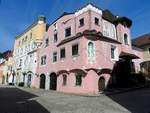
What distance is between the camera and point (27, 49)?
3994cm

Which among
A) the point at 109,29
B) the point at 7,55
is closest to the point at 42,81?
the point at 109,29

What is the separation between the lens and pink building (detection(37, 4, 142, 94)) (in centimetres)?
2300

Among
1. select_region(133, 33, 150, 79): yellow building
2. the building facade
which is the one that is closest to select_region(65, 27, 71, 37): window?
select_region(133, 33, 150, 79): yellow building

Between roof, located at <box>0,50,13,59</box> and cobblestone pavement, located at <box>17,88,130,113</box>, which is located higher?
roof, located at <box>0,50,13,59</box>

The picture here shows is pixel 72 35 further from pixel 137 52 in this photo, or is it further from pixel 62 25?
pixel 137 52

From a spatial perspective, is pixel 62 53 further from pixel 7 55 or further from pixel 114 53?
pixel 7 55

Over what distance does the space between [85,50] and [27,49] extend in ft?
66.6

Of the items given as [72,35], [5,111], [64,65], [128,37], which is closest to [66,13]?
[72,35]

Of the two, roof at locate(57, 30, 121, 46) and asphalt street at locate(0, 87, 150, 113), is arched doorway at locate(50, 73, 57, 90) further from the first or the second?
asphalt street at locate(0, 87, 150, 113)

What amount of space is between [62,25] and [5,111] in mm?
19055

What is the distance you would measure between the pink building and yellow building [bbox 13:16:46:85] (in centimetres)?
522

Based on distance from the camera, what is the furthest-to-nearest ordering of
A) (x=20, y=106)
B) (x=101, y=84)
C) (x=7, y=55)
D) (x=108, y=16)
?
1. (x=7, y=55)
2. (x=108, y=16)
3. (x=101, y=84)
4. (x=20, y=106)

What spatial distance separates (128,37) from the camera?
98.4 feet

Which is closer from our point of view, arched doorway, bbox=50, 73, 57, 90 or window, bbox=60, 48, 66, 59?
window, bbox=60, 48, 66, 59
